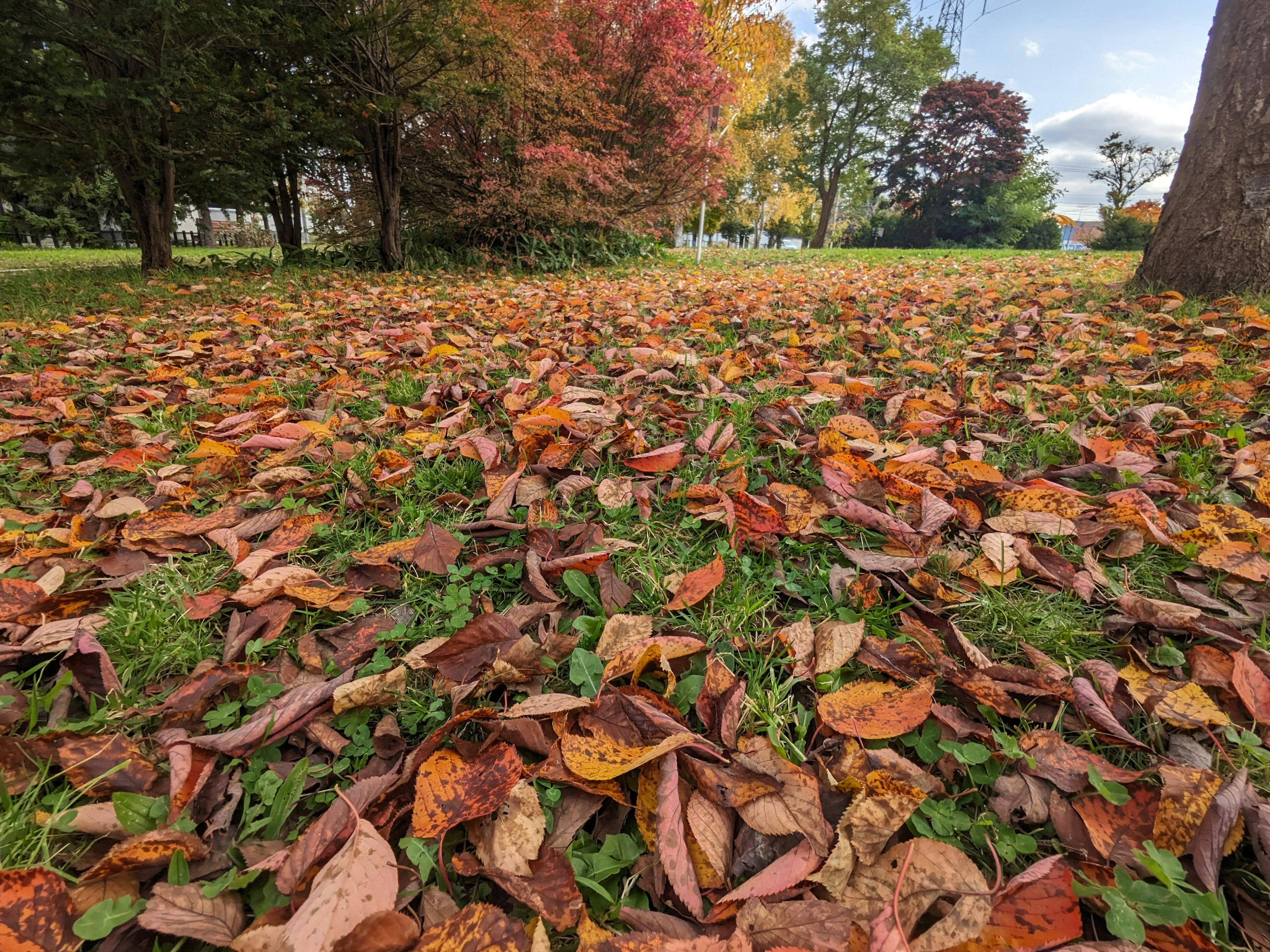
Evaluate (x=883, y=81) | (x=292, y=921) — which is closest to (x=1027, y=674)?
(x=292, y=921)

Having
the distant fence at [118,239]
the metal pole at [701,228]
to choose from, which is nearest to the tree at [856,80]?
the metal pole at [701,228]

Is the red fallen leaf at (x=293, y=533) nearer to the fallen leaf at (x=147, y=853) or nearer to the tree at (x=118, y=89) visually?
the fallen leaf at (x=147, y=853)

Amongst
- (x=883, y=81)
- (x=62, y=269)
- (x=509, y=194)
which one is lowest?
(x=62, y=269)

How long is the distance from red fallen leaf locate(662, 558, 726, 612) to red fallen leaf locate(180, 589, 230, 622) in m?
0.95

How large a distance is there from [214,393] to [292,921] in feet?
7.75

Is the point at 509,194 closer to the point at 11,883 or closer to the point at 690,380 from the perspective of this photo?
the point at 690,380

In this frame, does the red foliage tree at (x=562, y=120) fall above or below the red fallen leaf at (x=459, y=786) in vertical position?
above

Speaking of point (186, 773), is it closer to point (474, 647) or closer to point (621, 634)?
point (474, 647)

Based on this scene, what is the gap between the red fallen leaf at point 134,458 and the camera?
1.78m

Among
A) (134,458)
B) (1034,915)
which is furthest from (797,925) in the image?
(134,458)

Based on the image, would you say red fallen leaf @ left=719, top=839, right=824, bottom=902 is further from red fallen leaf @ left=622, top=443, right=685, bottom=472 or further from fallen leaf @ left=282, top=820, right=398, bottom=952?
red fallen leaf @ left=622, top=443, right=685, bottom=472

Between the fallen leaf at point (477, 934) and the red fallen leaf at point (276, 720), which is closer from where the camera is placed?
the fallen leaf at point (477, 934)

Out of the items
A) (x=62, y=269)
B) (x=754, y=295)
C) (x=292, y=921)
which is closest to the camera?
(x=292, y=921)

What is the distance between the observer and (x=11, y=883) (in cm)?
67
